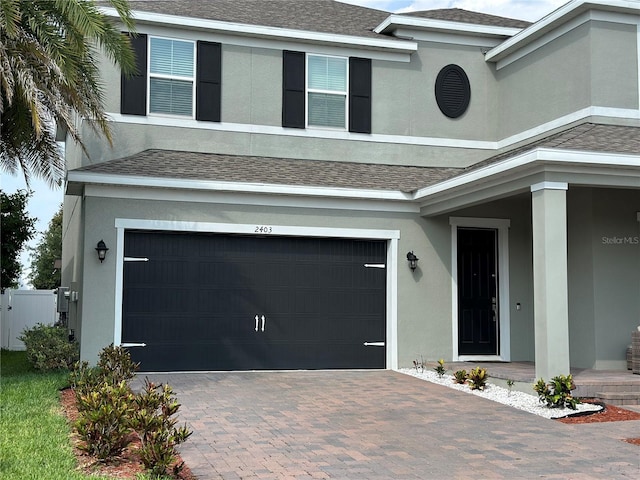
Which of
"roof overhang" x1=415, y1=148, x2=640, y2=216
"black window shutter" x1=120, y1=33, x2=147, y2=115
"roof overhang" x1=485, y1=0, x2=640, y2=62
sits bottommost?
"roof overhang" x1=415, y1=148, x2=640, y2=216

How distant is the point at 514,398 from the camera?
10.5 metres

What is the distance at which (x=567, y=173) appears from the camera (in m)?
10.5

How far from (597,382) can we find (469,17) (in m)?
9.45

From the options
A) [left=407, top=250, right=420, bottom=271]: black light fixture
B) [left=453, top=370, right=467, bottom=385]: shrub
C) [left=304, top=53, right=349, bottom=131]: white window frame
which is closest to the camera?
[left=453, top=370, right=467, bottom=385]: shrub

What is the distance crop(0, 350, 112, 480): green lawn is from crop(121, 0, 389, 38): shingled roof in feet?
23.6

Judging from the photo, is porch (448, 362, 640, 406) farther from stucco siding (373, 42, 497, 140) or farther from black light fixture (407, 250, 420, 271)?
stucco siding (373, 42, 497, 140)

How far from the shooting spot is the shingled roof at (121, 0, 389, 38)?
49.7 ft

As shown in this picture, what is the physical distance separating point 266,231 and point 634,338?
628 cm

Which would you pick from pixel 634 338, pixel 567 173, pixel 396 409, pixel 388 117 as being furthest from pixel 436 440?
pixel 388 117

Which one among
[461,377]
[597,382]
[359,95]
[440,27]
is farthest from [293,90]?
[597,382]

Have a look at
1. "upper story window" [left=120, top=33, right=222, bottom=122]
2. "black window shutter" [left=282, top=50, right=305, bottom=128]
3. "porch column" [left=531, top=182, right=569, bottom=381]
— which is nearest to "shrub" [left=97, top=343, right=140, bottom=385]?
"upper story window" [left=120, top=33, right=222, bottom=122]

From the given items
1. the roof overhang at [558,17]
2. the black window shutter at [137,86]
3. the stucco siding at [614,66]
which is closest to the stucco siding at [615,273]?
the stucco siding at [614,66]

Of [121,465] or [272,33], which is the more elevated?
[272,33]

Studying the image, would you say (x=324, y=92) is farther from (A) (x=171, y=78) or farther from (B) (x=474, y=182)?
(B) (x=474, y=182)
